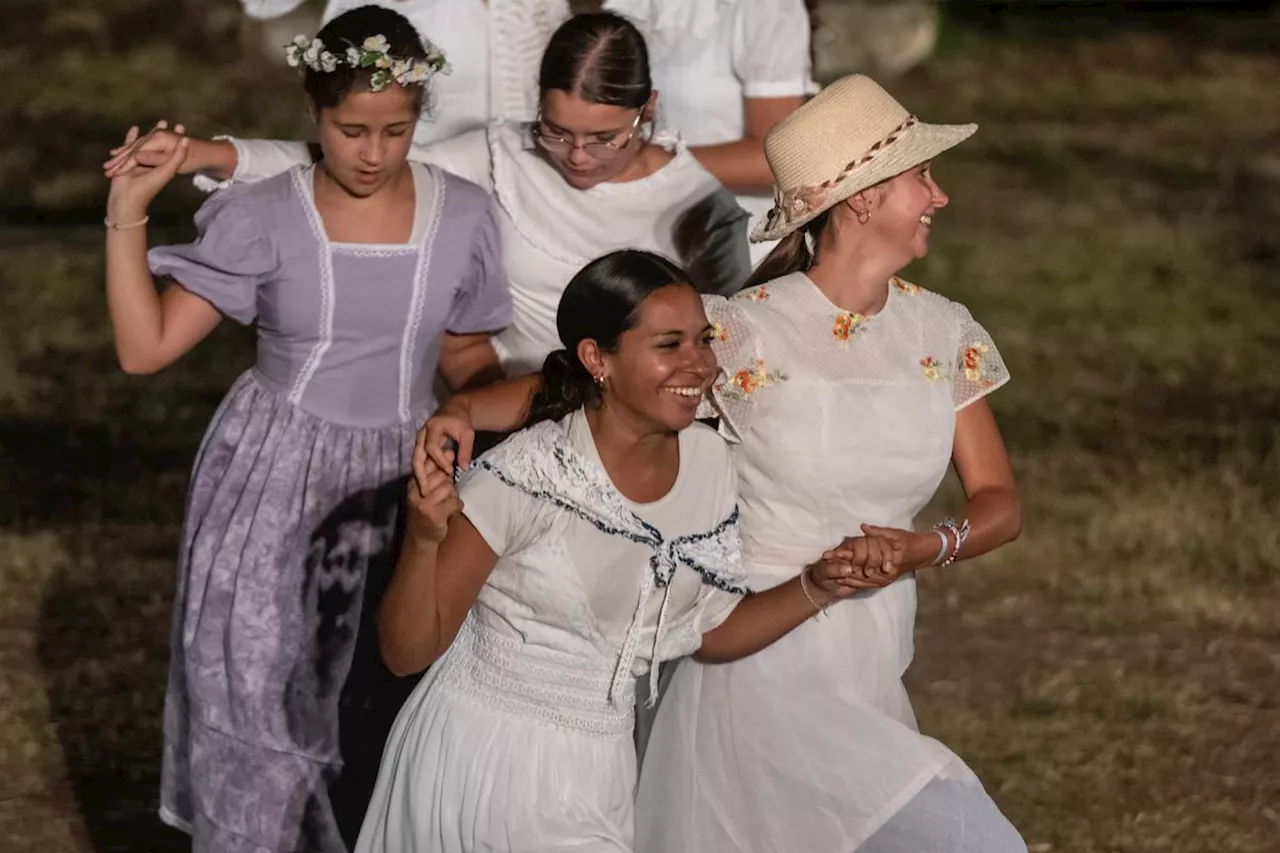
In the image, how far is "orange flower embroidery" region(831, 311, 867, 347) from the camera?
12.2ft

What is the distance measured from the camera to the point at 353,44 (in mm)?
3840

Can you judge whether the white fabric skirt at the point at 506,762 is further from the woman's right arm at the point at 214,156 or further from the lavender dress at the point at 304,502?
the woman's right arm at the point at 214,156

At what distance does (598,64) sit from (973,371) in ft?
2.79

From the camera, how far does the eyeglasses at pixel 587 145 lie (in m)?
4.06

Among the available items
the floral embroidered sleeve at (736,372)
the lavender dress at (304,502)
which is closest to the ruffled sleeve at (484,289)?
the lavender dress at (304,502)

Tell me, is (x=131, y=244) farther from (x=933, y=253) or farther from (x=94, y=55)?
(x=94, y=55)

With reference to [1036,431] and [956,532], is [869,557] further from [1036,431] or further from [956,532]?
[1036,431]

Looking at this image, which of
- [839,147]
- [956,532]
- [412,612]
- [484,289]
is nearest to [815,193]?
[839,147]

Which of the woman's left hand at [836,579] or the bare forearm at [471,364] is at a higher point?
the woman's left hand at [836,579]

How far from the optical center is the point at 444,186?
407 cm

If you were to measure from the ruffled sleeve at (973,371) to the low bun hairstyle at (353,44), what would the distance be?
3.36 ft

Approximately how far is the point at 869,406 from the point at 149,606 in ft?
11.4

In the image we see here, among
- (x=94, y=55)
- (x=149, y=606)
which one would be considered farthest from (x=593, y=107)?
(x=94, y=55)

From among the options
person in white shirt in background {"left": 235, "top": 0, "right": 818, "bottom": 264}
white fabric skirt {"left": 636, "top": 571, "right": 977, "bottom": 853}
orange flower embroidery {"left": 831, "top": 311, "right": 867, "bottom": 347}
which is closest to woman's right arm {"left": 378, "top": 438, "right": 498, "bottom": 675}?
white fabric skirt {"left": 636, "top": 571, "right": 977, "bottom": 853}
